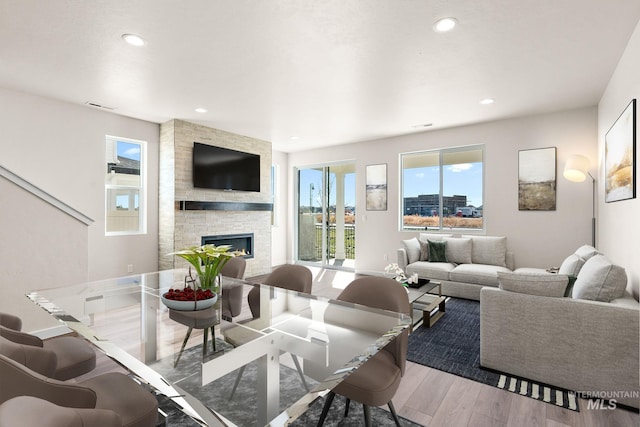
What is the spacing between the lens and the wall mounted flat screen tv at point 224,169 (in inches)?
204

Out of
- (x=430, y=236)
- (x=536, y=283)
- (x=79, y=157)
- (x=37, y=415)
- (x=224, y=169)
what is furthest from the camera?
(x=224, y=169)

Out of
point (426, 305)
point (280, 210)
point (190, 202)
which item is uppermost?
point (190, 202)

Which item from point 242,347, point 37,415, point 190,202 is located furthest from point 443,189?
point 37,415

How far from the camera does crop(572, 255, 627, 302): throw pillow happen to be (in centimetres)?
219

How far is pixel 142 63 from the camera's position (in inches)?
120

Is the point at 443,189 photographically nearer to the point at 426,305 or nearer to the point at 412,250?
the point at 412,250

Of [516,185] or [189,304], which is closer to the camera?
[189,304]

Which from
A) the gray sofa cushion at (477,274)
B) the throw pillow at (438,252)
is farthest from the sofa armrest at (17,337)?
the throw pillow at (438,252)

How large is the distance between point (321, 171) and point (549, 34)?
508cm

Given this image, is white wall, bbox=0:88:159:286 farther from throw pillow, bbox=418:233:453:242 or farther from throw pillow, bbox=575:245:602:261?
throw pillow, bbox=575:245:602:261

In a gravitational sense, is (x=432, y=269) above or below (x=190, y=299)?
below

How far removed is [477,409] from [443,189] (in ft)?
13.9

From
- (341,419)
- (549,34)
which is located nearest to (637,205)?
(549,34)

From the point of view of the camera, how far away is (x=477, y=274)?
432 cm
